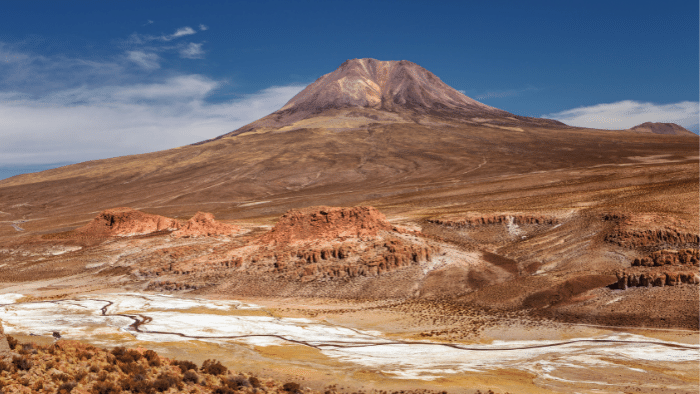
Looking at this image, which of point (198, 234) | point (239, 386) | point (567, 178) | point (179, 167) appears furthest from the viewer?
point (179, 167)

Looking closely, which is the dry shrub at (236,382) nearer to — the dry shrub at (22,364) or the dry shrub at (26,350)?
the dry shrub at (22,364)

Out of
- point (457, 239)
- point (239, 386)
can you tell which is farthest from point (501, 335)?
point (457, 239)

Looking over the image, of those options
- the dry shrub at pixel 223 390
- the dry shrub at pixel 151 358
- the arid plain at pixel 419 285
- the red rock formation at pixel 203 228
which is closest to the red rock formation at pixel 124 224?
the arid plain at pixel 419 285

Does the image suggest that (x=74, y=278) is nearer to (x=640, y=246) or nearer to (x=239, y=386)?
(x=239, y=386)

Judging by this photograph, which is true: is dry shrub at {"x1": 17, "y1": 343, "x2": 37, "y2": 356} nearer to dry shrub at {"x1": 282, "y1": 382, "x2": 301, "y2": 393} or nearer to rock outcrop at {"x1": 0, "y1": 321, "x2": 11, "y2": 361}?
rock outcrop at {"x1": 0, "y1": 321, "x2": 11, "y2": 361}

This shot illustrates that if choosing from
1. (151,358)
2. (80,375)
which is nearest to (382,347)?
(151,358)

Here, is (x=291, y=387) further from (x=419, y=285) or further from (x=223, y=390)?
(x=419, y=285)

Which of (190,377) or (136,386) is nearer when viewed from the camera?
(136,386)
